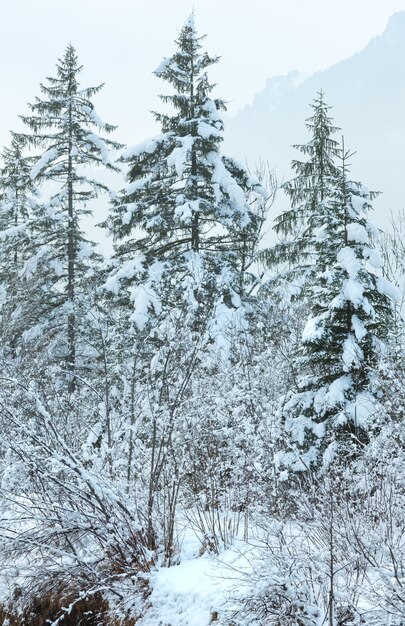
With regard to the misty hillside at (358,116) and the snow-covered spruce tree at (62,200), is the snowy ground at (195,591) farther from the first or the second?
the misty hillside at (358,116)

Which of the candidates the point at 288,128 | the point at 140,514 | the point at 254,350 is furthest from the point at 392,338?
the point at 288,128

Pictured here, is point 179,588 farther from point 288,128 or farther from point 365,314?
A: point 288,128

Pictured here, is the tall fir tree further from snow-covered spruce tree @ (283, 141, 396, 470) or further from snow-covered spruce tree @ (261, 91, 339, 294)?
snow-covered spruce tree @ (283, 141, 396, 470)

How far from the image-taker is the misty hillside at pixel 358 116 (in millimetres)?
136625

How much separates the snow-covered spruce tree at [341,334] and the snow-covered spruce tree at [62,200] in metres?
10.4

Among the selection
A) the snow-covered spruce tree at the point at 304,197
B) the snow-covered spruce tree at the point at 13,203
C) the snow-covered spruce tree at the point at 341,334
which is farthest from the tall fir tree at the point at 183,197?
the snow-covered spruce tree at the point at 13,203

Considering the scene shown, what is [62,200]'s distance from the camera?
18344 millimetres

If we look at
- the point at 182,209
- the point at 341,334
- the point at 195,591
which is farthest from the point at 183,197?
the point at 195,591

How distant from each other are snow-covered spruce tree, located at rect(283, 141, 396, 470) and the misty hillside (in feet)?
385

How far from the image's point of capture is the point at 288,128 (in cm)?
17025

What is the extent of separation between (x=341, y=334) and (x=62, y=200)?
12.5 metres

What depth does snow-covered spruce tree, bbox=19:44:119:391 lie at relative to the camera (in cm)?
1795

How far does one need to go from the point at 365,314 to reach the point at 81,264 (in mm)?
12323

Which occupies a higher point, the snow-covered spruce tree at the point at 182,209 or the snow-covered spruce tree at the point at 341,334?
the snow-covered spruce tree at the point at 182,209
